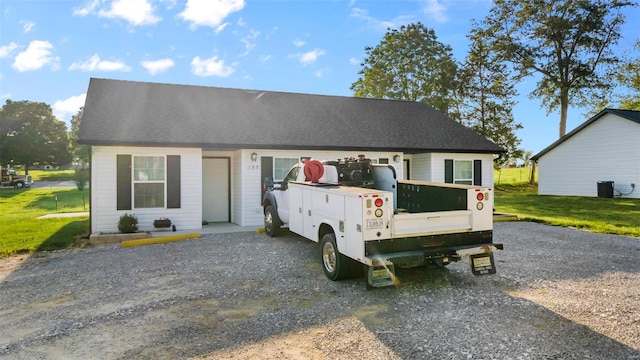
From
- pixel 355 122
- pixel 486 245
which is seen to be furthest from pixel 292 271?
pixel 355 122

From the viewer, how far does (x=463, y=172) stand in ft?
54.2

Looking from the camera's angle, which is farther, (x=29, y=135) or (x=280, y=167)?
(x=29, y=135)

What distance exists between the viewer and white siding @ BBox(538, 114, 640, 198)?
2255 cm

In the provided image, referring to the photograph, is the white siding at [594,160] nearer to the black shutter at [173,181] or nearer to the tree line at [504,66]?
the tree line at [504,66]

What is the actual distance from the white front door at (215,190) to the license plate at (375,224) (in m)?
9.66

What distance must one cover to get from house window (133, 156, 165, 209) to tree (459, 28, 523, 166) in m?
31.4

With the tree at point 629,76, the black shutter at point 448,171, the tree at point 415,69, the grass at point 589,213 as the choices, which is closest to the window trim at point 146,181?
the black shutter at point 448,171

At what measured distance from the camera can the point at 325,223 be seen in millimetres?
6719

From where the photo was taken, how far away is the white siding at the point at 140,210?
11406mm

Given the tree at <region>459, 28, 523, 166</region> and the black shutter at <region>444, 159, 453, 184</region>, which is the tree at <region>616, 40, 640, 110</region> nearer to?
the tree at <region>459, 28, 523, 166</region>

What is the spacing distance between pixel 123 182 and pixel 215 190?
3.31 meters

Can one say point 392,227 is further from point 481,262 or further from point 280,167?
point 280,167

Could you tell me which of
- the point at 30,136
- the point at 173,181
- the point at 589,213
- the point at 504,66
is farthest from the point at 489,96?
the point at 30,136

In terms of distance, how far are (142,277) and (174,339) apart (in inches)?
120
